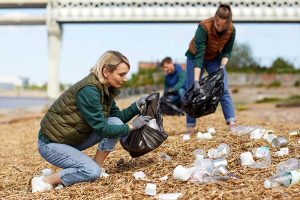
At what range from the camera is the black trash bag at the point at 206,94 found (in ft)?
19.6

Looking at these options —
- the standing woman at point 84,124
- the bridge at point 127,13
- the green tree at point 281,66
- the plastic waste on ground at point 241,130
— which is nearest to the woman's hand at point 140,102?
the standing woman at point 84,124

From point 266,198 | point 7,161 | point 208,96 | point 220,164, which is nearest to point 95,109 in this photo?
point 220,164

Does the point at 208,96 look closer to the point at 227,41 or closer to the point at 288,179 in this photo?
the point at 227,41

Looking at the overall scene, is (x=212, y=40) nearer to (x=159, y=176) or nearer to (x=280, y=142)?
(x=280, y=142)

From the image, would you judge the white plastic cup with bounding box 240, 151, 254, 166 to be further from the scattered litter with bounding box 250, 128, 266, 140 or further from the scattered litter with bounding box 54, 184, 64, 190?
the scattered litter with bounding box 54, 184, 64, 190

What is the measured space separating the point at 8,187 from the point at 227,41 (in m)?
2.92

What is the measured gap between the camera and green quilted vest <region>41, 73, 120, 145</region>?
13.1 ft

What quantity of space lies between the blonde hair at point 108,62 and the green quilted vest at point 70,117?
0.05 metres

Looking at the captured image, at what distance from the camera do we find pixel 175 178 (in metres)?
3.90

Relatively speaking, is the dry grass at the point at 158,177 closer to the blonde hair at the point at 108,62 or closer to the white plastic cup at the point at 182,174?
the white plastic cup at the point at 182,174

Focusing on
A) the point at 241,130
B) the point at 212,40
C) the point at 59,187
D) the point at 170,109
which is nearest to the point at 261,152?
the point at 241,130

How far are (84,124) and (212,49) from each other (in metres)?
2.46

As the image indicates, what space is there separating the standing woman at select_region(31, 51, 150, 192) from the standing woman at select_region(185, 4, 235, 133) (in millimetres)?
1770

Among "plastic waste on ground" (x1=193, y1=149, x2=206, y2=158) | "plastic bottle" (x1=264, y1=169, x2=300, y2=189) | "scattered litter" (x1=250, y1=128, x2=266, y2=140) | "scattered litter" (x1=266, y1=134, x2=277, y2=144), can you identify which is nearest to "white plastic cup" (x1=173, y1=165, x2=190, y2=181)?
"plastic bottle" (x1=264, y1=169, x2=300, y2=189)
